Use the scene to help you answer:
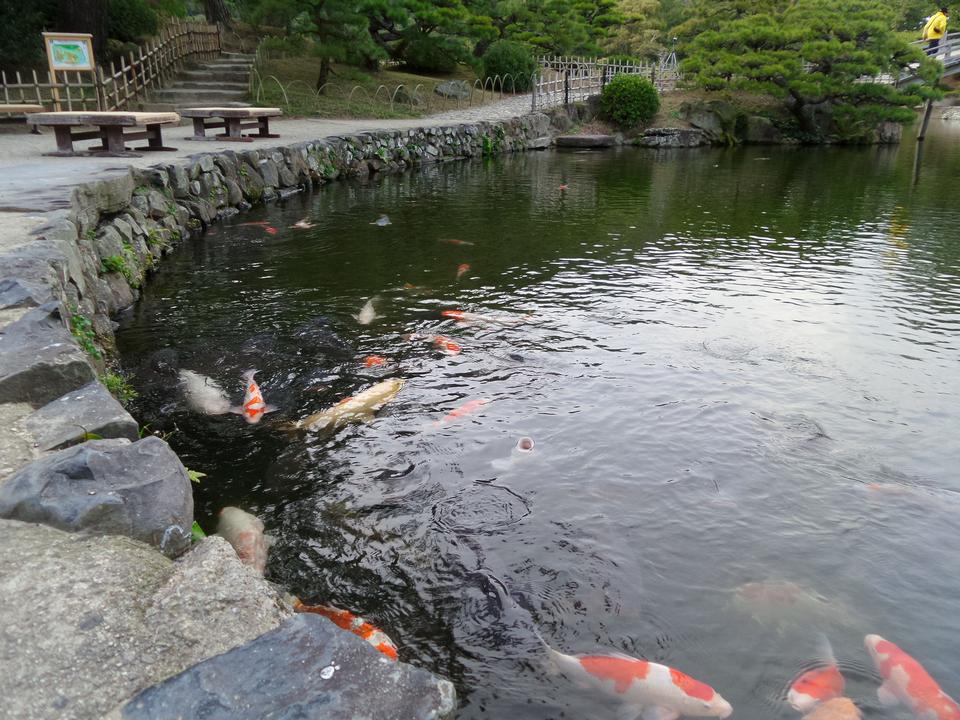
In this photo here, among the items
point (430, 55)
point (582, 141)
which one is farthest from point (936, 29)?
point (430, 55)

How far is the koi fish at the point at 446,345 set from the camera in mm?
6547

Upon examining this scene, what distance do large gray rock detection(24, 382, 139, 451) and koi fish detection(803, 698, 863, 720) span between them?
327 cm

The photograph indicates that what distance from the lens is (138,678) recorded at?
204 cm

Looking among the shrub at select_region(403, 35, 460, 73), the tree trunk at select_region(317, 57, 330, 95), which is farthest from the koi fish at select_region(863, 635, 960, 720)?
the shrub at select_region(403, 35, 460, 73)

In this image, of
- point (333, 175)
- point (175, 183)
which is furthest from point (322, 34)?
point (175, 183)

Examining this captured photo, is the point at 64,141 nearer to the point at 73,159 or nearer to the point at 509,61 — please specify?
the point at 73,159

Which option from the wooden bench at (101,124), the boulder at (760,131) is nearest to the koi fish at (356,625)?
the wooden bench at (101,124)

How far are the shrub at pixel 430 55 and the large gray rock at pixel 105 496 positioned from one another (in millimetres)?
23902

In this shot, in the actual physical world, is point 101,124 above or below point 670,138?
above

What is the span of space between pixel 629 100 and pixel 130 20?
16.6 metres

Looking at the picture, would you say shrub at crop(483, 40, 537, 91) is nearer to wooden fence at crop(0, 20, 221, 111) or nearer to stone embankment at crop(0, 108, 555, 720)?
wooden fence at crop(0, 20, 221, 111)

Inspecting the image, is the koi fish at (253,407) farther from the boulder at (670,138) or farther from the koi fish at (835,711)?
the boulder at (670,138)

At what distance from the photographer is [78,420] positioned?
3357 mm

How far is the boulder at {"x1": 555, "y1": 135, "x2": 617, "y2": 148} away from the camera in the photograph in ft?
78.9
